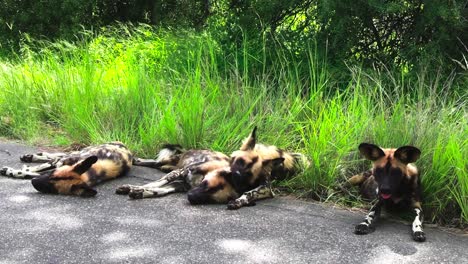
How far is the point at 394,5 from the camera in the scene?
21.3 ft

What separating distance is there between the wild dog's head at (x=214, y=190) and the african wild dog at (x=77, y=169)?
33.3 inches

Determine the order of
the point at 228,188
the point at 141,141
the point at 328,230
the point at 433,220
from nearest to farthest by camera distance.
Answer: the point at 328,230 < the point at 433,220 < the point at 228,188 < the point at 141,141

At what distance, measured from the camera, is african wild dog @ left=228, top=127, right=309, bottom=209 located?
14.8ft

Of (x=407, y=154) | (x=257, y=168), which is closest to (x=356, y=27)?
(x=257, y=168)

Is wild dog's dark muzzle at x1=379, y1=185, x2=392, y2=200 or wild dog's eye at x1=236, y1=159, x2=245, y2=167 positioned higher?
wild dog's dark muzzle at x1=379, y1=185, x2=392, y2=200

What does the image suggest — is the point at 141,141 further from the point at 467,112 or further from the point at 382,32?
the point at 382,32

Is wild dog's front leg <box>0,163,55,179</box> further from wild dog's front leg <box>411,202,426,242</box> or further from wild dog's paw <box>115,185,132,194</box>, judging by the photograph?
wild dog's front leg <box>411,202,426,242</box>

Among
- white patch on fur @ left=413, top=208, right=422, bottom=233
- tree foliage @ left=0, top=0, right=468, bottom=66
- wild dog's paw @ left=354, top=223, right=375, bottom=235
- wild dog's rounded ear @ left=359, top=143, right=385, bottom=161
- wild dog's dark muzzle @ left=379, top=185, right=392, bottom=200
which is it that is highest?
tree foliage @ left=0, top=0, right=468, bottom=66

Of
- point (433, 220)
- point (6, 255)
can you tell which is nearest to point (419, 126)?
point (433, 220)

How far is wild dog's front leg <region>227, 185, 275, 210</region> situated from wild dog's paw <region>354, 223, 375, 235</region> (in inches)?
36.1

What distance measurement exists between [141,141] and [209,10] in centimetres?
840

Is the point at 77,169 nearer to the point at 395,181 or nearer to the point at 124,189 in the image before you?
the point at 124,189

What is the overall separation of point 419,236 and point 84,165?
2671 millimetres

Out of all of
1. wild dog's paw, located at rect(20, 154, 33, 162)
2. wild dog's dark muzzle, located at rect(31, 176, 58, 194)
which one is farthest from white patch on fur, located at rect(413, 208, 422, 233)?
wild dog's paw, located at rect(20, 154, 33, 162)
